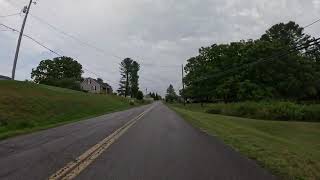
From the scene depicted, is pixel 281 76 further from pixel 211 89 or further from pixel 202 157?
pixel 202 157

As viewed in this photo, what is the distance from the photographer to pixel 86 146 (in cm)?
1390

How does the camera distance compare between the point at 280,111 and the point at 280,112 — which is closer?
the point at 280,112

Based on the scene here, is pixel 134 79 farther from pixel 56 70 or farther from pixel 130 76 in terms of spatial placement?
pixel 56 70

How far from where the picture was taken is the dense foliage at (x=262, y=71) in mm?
84438

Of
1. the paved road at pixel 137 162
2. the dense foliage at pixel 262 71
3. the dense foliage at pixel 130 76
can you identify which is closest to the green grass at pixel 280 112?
the dense foliage at pixel 262 71

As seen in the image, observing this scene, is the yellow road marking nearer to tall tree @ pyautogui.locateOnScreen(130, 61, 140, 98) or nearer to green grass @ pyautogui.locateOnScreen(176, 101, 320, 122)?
green grass @ pyautogui.locateOnScreen(176, 101, 320, 122)

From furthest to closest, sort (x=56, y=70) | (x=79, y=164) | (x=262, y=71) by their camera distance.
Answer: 1. (x=56, y=70)
2. (x=262, y=71)
3. (x=79, y=164)

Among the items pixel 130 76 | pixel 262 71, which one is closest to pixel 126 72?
pixel 130 76

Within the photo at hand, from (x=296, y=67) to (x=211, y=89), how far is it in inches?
793

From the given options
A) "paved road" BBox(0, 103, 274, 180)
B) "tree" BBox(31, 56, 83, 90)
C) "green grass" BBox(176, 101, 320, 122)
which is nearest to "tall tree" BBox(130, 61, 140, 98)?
"tree" BBox(31, 56, 83, 90)

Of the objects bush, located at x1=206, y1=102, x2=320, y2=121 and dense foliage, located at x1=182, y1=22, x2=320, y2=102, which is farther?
dense foliage, located at x1=182, y1=22, x2=320, y2=102

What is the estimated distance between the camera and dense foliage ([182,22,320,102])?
84438 millimetres

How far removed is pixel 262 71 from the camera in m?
85.8

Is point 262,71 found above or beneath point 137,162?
above
